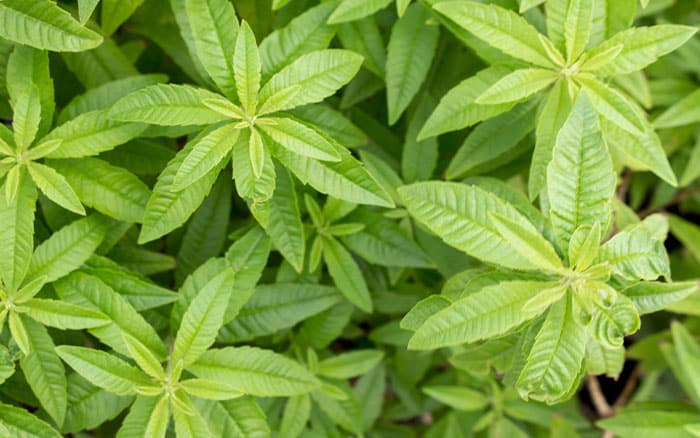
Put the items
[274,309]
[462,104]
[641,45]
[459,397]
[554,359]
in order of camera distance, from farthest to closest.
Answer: [459,397] < [274,309] < [462,104] < [641,45] < [554,359]

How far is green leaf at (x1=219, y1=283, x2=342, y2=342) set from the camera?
2.01 m

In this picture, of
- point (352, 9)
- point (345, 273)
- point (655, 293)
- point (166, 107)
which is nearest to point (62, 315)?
point (166, 107)

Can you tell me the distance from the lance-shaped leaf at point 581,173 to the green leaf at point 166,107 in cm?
86

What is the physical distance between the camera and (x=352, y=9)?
6.23ft

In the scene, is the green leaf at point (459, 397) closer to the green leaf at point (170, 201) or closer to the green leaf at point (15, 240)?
the green leaf at point (170, 201)

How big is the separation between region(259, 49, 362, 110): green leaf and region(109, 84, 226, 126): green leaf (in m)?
0.16

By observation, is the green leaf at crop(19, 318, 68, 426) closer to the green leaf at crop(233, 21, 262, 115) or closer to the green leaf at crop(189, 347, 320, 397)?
the green leaf at crop(189, 347, 320, 397)

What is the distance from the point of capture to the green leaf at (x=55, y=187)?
1694 millimetres

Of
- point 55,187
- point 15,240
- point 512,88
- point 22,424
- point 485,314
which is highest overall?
point 512,88

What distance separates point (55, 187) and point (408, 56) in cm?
112

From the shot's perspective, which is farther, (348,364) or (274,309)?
(348,364)

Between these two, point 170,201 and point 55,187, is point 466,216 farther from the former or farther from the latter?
point 55,187

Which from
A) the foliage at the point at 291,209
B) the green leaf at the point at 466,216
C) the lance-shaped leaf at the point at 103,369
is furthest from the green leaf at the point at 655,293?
the lance-shaped leaf at the point at 103,369

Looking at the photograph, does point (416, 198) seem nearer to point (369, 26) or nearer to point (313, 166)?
point (313, 166)
